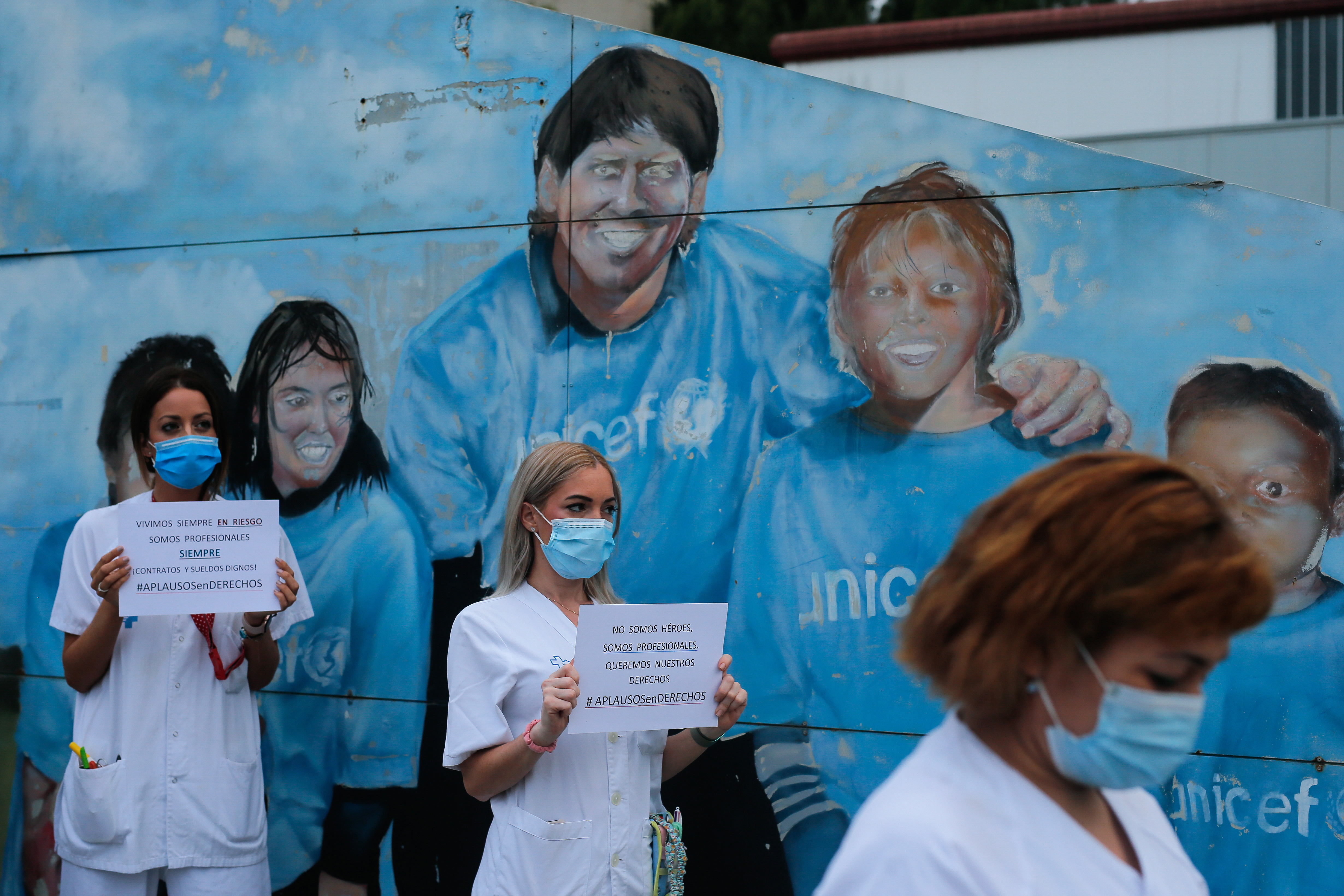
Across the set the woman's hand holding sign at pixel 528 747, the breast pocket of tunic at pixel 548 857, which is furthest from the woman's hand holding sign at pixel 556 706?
the breast pocket of tunic at pixel 548 857

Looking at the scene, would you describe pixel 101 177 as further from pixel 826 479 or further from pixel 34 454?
pixel 826 479

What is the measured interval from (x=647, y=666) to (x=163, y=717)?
167 centimetres

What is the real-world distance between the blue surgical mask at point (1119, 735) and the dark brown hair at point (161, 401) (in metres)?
2.96

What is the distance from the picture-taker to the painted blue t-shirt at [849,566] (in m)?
3.58

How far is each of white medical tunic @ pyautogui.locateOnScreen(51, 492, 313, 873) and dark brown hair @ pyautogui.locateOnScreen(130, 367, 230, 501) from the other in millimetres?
336

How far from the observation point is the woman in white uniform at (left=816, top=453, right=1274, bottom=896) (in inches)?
55.6

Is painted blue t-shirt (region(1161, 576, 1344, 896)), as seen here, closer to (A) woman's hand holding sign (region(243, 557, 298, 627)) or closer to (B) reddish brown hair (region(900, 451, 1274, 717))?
(B) reddish brown hair (region(900, 451, 1274, 717))

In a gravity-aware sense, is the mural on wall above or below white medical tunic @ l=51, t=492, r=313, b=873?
above

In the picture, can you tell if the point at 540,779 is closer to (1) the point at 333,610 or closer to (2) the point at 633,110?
(1) the point at 333,610

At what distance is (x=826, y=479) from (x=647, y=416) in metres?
0.66

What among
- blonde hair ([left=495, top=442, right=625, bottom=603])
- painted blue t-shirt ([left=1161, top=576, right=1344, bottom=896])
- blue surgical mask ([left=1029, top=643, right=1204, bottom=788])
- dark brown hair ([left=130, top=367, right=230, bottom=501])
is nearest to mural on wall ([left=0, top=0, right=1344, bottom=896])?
painted blue t-shirt ([left=1161, top=576, right=1344, bottom=896])

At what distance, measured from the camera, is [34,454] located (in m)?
4.75

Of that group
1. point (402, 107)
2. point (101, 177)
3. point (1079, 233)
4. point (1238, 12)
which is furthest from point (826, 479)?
point (1238, 12)

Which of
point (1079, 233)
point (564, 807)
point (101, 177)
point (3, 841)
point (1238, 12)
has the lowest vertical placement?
point (3, 841)
